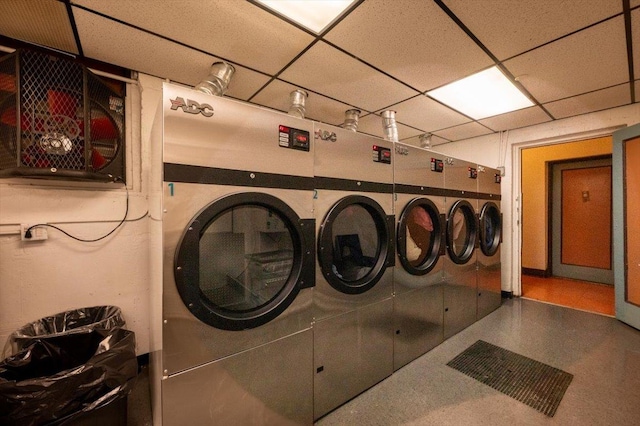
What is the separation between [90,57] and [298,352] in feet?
8.14

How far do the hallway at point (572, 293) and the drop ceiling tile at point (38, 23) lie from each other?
18.3 feet

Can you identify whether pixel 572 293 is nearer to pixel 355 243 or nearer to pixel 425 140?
pixel 425 140

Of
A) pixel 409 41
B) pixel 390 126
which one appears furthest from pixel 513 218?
pixel 409 41

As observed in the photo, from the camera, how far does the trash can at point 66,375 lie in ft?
3.33

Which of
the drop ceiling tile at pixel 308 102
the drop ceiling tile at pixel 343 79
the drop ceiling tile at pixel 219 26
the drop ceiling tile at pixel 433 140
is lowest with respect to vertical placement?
the drop ceiling tile at pixel 219 26

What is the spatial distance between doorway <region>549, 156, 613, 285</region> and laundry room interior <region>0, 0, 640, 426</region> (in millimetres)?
2314

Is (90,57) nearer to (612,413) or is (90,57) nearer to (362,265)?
(362,265)

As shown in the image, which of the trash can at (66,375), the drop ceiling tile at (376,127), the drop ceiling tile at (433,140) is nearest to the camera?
the trash can at (66,375)

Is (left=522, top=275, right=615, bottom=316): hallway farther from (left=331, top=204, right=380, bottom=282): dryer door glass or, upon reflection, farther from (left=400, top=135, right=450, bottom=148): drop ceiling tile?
(left=331, top=204, right=380, bottom=282): dryer door glass

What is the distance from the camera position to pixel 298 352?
143 cm

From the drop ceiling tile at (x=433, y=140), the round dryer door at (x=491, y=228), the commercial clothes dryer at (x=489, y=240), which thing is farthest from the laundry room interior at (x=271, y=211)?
the drop ceiling tile at (x=433, y=140)

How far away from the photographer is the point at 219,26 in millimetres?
1454

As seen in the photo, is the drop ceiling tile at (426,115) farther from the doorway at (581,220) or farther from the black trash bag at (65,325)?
the doorway at (581,220)

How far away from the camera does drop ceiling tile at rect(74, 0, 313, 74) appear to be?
4.28 ft
